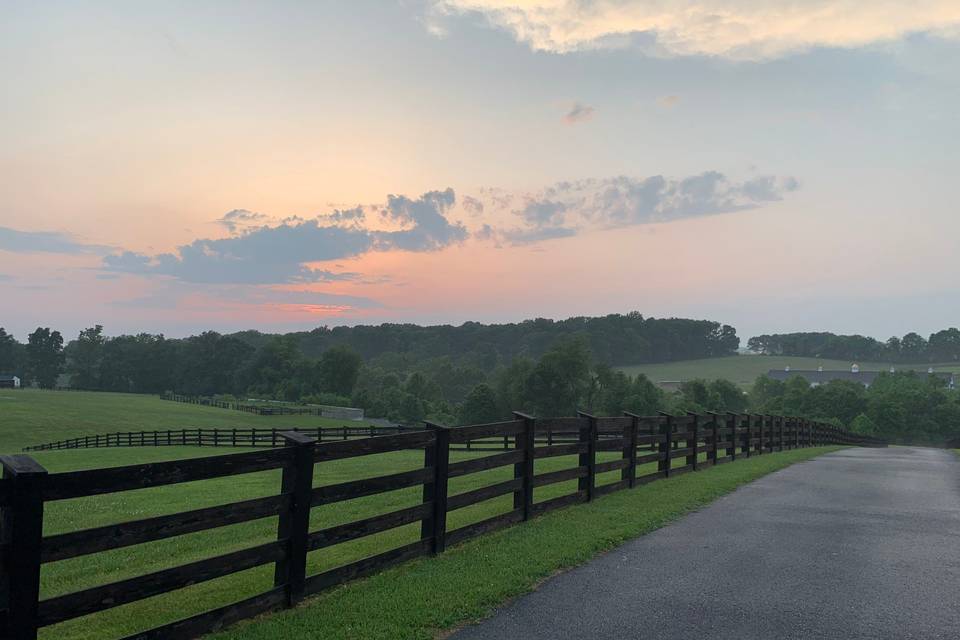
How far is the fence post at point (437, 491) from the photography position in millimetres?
7605

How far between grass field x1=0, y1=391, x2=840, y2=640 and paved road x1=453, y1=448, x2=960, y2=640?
0.44m

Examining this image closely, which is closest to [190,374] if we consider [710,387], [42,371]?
[42,371]

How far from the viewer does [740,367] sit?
175875 millimetres

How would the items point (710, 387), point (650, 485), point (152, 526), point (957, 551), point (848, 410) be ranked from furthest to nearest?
point (710, 387), point (848, 410), point (650, 485), point (957, 551), point (152, 526)

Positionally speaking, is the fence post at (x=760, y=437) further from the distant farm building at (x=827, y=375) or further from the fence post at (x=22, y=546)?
the distant farm building at (x=827, y=375)

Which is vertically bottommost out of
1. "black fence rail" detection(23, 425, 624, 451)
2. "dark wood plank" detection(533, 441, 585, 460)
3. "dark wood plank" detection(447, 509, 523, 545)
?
"black fence rail" detection(23, 425, 624, 451)

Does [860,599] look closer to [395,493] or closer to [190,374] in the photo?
[395,493]

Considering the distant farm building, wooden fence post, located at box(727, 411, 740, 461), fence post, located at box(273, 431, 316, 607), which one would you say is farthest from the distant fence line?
the distant farm building

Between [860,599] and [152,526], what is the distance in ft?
19.2

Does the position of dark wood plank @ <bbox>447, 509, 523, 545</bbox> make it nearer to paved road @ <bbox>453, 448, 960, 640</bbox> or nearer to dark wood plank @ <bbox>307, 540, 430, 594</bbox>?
dark wood plank @ <bbox>307, 540, 430, 594</bbox>

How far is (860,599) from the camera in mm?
6320

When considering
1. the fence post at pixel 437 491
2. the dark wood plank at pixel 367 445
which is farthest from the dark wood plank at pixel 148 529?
the fence post at pixel 437 491

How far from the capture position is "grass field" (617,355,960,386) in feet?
534

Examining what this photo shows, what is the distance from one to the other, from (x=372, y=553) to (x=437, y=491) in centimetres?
103
